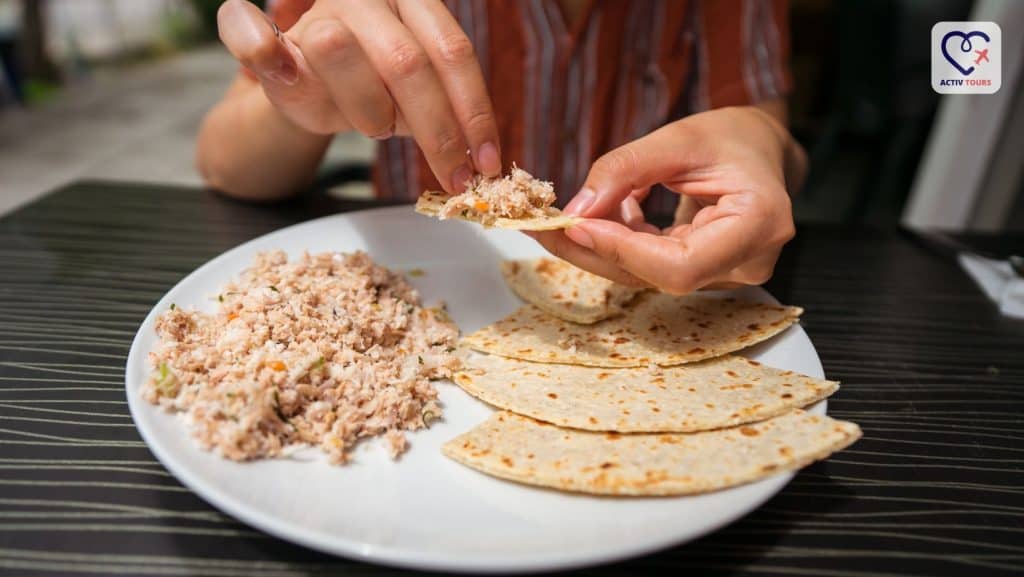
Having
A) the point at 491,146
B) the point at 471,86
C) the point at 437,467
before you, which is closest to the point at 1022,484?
the point at 437,467

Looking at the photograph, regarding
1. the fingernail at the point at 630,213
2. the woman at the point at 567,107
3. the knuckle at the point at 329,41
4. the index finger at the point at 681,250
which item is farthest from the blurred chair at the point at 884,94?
the knuckle at the point at 329,41

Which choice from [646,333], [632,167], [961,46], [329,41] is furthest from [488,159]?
[961,46]

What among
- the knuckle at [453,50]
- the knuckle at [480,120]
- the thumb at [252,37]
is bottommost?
the knuckle at [480,120]

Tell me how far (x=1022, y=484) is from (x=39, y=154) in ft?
24.5

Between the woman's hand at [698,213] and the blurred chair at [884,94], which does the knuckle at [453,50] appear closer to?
the woman's hand at [698,213]

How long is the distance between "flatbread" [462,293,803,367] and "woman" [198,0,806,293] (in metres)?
0.15

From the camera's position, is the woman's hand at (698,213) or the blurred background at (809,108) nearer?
the woman's hand at (698,213)

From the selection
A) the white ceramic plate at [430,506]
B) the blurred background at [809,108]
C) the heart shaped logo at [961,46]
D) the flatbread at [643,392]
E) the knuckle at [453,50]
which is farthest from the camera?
the blurred background at [809,108]

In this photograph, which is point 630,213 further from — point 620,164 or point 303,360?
point 303,360

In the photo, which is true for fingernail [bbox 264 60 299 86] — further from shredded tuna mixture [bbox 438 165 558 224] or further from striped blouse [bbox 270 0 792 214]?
striped blouse [bbox 270 0 792 214]

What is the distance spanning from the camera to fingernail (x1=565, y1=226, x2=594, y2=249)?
155 cm

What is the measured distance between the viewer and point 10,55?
20.7 feet

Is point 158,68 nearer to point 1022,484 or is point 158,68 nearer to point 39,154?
point 39,154

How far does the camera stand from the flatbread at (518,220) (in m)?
1.55
